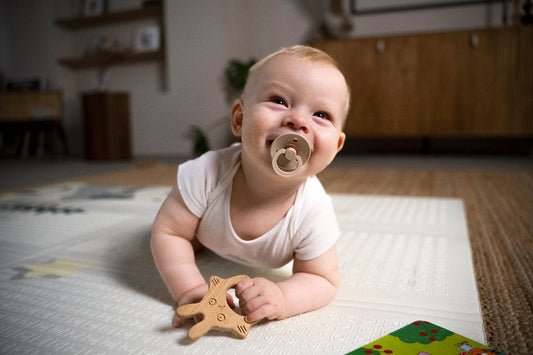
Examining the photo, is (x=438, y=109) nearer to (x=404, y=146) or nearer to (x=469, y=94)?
(x=469, y=94)

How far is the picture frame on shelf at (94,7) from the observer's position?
151 inches

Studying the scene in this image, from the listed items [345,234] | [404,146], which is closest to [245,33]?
[404,146]

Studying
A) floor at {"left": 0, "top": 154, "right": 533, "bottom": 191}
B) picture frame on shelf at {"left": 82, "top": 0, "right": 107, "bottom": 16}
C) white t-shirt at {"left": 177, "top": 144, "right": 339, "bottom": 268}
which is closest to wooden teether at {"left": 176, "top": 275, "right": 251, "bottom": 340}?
white t-shirt at {"left": 177, "top": 144, "right": 339, "bottom": 268}

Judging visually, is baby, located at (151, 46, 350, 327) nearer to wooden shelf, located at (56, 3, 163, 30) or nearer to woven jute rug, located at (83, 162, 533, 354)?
woven jute rug, located at (83, 162, 533, 354)

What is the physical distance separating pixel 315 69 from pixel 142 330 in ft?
1.41

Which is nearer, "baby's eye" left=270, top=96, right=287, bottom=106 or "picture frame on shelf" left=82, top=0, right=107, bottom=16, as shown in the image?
"baby's eye" left=270, top=96, right=287, bottom=106

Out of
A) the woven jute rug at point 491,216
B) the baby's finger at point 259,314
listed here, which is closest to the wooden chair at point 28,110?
the woven jute rug at point 491,216

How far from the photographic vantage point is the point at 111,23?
12.8ft

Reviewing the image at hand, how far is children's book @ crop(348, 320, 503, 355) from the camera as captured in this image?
1.55 feet

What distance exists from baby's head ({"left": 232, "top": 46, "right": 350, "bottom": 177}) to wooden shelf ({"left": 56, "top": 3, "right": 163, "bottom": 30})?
3.36 meters

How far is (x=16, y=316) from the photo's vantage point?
1.89ft

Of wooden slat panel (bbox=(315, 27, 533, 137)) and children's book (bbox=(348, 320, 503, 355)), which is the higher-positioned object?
wooden slat panel (bbox=(315, 27, 533, 137))

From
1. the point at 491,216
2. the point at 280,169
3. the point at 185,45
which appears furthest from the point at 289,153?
the point at 185,45

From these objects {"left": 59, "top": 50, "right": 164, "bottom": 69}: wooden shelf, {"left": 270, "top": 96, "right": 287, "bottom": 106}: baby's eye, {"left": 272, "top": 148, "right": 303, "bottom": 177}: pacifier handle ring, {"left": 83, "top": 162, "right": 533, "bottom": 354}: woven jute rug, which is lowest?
{"left": 83, "top": 162, "right": 533, "bottom": 354}: woven jute rug
